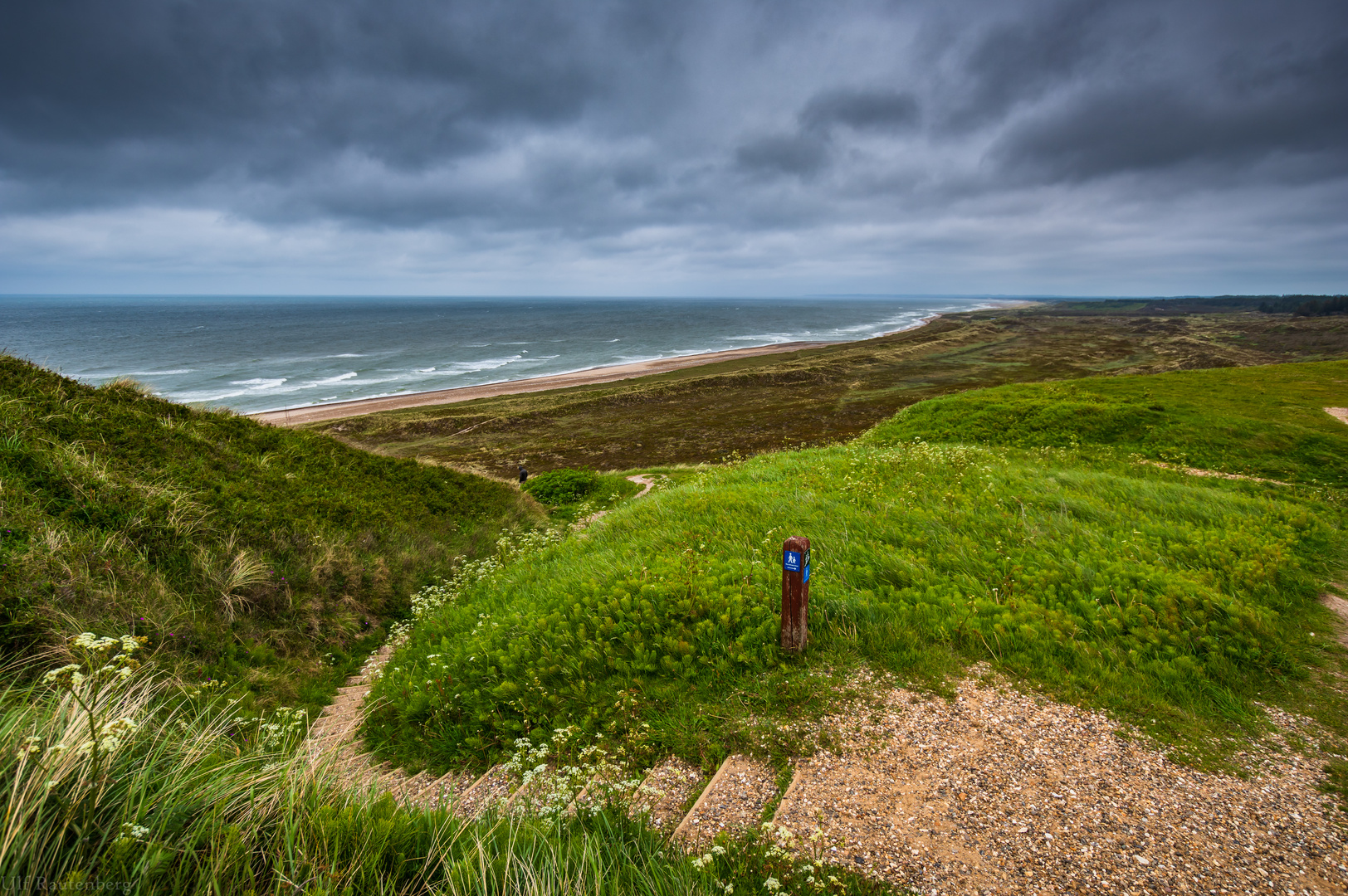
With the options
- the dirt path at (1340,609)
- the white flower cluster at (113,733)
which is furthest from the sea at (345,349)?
the dirt path at (1340,609)

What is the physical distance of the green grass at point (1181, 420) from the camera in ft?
52.9

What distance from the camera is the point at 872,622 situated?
6.26 meters

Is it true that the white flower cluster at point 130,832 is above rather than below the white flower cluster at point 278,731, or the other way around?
above

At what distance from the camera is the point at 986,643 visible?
235 inches

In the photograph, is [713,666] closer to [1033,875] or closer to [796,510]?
[1033,875]

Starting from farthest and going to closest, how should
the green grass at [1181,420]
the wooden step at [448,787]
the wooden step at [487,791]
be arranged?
1. the green grass at [1181,420]
2. the wooden step at [448,787]
3. the wooden step at [487,791]

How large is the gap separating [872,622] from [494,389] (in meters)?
59.0

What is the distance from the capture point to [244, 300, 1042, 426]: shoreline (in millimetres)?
48909

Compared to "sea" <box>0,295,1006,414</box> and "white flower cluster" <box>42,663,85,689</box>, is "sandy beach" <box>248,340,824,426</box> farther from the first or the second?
"white flower cluster" <box>42,663,85,689</box>

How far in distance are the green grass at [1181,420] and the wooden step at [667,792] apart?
60.3 feet

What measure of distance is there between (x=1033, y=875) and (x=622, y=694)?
11.2 feet

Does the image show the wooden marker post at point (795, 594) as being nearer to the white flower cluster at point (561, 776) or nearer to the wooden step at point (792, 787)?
the wooden step at point (792, 787)

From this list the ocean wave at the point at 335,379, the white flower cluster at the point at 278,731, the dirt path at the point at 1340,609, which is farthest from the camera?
the ocean wave at the point at 335,379

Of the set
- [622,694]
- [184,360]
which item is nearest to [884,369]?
[622,694]
